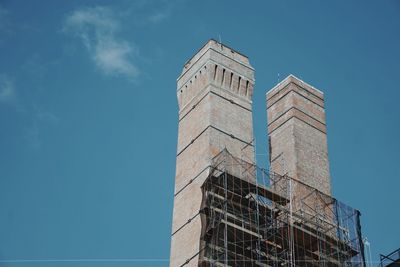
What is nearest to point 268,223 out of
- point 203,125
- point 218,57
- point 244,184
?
point 244,184

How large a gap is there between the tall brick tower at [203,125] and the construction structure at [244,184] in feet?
0.16

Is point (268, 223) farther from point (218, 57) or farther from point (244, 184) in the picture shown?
point (218, 57)

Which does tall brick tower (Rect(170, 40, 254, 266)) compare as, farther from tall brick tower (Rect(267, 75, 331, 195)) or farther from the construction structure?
tall brick tower (Rect(267, 75, 331, 195))

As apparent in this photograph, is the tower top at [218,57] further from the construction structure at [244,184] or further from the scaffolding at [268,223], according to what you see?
the scaffolding at [268,223]

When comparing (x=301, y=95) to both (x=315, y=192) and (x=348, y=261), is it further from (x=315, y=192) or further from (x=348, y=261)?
(x=348, y=261)

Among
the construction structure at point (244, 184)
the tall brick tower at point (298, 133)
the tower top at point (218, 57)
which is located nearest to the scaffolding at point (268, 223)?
the construction structure at point (244, 184)

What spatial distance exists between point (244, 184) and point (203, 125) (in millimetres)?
3327

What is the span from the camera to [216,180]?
34.1m

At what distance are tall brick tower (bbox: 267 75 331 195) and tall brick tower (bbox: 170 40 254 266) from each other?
217cm

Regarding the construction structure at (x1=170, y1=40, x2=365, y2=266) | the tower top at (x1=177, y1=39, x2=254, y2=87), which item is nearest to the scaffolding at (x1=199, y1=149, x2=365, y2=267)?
the construction structure at (x1=170, y1=40, x2=365, y2=266)

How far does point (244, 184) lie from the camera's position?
34.5m

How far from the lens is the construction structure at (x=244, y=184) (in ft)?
110

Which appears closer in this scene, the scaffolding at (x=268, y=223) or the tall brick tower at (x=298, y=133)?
the scaffolding at (x=268, y=223)

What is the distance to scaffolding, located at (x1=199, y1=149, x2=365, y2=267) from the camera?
32969mm
